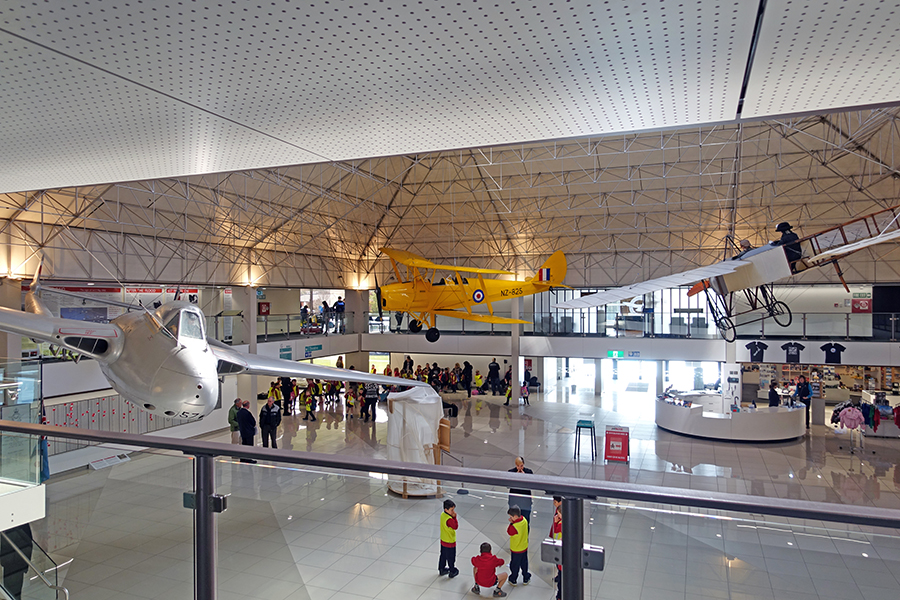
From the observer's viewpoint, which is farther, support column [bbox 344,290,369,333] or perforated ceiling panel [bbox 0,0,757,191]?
support column [bbox 344,290,369,333]

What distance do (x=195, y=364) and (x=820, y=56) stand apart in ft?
21.4

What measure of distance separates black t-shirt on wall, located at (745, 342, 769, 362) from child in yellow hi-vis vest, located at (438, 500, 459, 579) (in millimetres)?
23272

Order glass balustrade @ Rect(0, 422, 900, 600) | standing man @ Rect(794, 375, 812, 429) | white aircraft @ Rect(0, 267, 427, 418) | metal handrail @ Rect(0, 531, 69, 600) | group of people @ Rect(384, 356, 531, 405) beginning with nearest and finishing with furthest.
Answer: glass balustrade @ Rect(0, 422, 900, 600)
metal handrail @ Rect(0, 531, 69, 600)
white aircraft @ Rect(0, 267, 427, 418)
standing man @ Rect(794, 375, 812, 429)
group of people @ Rect(384, 356, 531, 405)

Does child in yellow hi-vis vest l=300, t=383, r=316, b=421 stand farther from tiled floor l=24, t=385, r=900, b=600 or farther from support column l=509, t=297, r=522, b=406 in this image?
tiled floor l=24, t=385, r=900, b=600

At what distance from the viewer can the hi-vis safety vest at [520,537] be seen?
69.3 inches

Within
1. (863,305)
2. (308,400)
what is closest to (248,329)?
(308,400)

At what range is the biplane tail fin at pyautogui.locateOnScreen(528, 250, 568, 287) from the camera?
18373mm

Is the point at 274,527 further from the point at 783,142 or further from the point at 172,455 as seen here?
the point at 783,142

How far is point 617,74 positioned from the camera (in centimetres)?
200

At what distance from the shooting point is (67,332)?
5.69 meters

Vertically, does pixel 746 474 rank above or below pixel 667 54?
below

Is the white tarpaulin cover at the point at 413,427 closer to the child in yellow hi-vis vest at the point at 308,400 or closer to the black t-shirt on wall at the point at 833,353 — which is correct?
the child in yellow hi-vis vest at the point at 308,400

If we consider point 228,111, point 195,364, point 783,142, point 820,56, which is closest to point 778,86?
point 820,56

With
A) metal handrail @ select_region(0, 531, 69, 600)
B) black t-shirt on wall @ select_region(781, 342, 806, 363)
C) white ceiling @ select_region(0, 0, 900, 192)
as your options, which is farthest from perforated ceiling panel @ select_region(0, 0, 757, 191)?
black t-shirt on wall @ select_region(781, 342, 806, 363)
